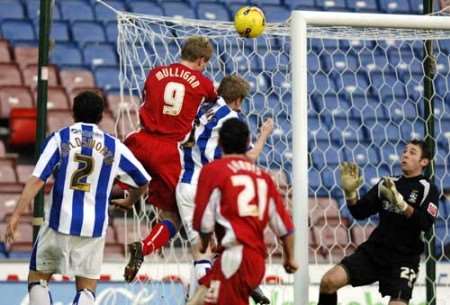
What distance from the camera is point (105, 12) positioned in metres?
13.7

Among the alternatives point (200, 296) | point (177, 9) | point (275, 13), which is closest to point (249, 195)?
point (200, 296)

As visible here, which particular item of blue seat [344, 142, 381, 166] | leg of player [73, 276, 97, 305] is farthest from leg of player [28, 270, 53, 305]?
blue seat [344, 142, 381, 166]

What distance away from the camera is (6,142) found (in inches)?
480

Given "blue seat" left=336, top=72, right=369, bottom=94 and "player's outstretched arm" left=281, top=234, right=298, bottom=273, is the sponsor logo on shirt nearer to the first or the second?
Answer: "player's outstretched arm" left=281, top=234, right=298, bottom=273

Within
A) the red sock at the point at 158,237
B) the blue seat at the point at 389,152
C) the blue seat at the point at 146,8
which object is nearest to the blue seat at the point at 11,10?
the blue seat at the point at 146,8

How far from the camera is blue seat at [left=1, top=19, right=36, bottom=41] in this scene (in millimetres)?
13180

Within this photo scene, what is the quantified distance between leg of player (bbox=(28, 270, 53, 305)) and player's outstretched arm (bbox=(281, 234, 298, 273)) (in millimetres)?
1488

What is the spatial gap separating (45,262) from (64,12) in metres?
6.51

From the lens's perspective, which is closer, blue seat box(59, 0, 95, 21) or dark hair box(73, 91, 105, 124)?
dark hair box(73, 91, 105, 124)

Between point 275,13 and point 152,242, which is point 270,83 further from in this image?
point 152,242

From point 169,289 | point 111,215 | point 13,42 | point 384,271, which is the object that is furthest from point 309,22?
point 13,42

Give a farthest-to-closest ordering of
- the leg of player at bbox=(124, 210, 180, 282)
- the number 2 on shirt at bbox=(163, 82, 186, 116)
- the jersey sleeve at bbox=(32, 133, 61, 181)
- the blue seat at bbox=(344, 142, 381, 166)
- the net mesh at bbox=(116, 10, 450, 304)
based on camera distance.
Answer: the blue seat at bbox=(344, 142, 381, 166) < the net mesh at bbox=(116, 10, 450, 304) < the number 2 on shirt at bbox=(163, 82, 186, 116) < the leg of player at bbox=(124, 210, 180, 282) < the jersey sleeve at bbox=(32, 133, 61, 181)

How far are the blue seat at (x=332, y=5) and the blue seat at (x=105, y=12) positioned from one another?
7.20ft

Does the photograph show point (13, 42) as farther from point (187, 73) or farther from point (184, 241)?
point (187, 73)
